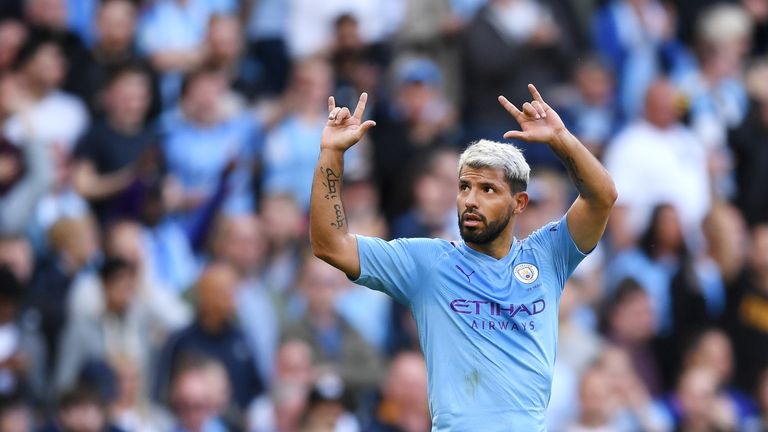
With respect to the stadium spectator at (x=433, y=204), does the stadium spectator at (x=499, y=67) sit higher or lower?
higher

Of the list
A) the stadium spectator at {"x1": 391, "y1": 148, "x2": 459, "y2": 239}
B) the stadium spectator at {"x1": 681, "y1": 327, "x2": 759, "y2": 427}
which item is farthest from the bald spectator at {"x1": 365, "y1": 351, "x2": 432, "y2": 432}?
the stadium spectator at {"x1": 681, "y1": 327, "x2": 759, "y2": 427}

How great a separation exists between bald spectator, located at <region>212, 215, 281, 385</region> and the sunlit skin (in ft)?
15.9

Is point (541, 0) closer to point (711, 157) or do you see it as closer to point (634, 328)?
point (711, 157)

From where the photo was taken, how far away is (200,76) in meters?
13.2

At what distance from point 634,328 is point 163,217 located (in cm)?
391

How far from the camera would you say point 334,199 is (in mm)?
7527

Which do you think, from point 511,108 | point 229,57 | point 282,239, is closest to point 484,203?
point 511,108

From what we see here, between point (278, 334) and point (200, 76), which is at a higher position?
point (200, 76)

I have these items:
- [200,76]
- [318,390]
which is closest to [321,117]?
[200,76]

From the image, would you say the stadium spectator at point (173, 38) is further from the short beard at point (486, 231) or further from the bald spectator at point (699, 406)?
the short beard at point (486, 231)

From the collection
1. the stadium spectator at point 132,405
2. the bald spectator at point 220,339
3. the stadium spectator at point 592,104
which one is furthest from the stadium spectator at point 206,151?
the stadium spectator at point 592,104

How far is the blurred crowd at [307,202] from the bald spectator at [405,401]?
0.02 meters

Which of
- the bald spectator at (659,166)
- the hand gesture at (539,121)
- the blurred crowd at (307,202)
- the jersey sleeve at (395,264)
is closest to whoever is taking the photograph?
the jersey sleeve at (395,264)

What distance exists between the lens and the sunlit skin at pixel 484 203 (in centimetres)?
753
